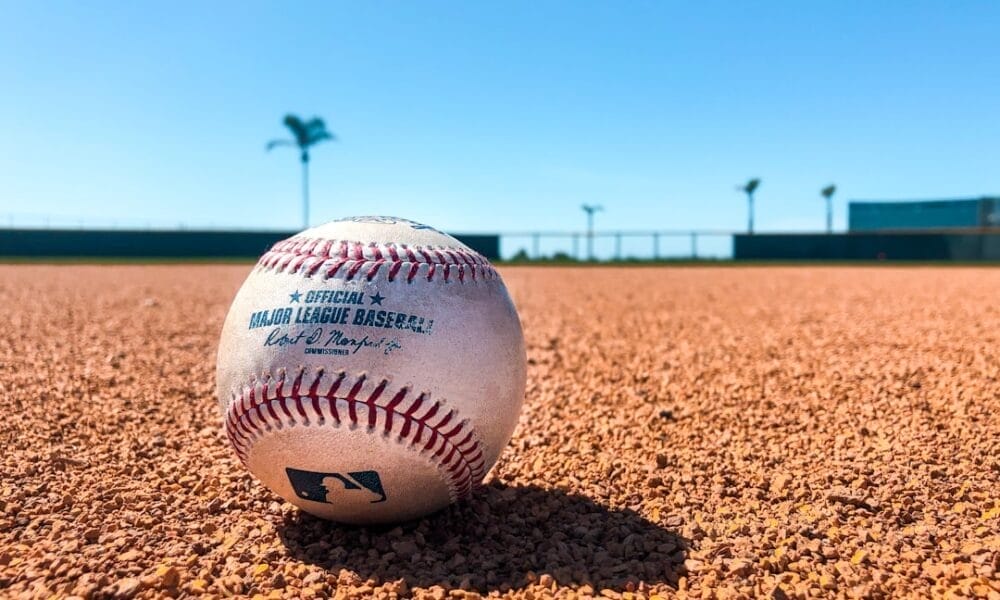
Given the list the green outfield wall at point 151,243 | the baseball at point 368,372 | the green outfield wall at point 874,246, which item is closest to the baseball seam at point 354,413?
the baseball at point 368,372

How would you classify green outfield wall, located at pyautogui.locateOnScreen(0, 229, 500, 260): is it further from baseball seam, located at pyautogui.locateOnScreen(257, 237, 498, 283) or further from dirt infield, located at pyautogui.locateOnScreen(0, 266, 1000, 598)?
baseball seam, located at pyautogui.locateOnScreen(257, 237, 498, 283)

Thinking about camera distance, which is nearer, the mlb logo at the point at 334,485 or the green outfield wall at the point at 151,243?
the mlb logo at the point at 334,485

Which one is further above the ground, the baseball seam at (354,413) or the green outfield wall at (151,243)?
the green outfield wall at (151,243)

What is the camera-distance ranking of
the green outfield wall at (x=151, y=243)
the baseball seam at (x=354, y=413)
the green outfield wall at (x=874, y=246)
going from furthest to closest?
the green outfield wall at (x=151, y=243), the green outfield wall at (x=874, y=246), the baseball seam at (x=354, y=413)

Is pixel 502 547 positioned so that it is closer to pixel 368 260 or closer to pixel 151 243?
pixel 368 260

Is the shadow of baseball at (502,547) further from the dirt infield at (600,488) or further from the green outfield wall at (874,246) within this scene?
the green outfield wall at (874,246)

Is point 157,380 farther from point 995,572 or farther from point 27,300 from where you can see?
point 27,300
